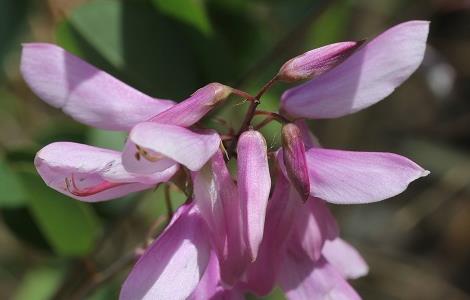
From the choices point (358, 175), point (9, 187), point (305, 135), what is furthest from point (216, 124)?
point (358, 175)

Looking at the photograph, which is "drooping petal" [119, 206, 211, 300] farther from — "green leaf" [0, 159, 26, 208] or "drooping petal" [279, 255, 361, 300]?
"green leaf" [0, 159, 26, 208]

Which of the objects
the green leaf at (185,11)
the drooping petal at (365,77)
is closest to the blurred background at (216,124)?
the green leaf at (185,11)

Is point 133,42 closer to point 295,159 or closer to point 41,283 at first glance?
point 295,159

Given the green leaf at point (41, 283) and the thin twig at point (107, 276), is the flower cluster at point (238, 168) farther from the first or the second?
the green leaf at point (41, 283)

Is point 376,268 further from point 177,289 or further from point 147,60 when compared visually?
point 177,289

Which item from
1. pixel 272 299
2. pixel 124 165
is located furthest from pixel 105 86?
pixel 272 299

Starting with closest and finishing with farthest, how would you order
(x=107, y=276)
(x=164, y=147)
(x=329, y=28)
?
(x=164, y=147)
(x=107, y=276)
(x=329, y=28)
